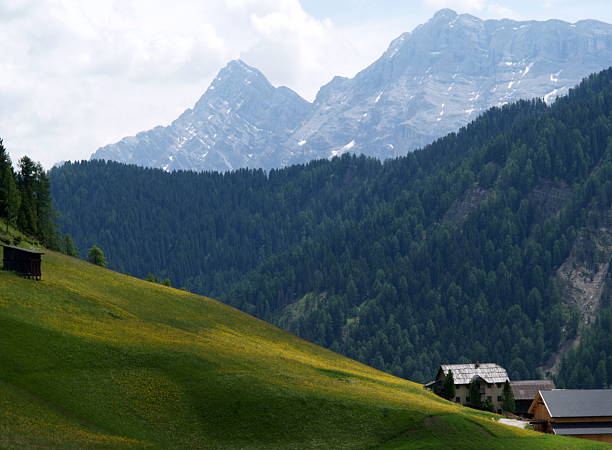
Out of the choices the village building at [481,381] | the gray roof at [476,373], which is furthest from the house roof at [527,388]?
the village building at [481,381]

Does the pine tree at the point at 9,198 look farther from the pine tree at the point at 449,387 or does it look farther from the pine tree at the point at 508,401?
the pine tree at the point at 508,401

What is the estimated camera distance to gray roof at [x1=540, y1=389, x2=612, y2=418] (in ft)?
387

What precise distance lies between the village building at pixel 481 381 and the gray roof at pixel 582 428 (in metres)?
33.1

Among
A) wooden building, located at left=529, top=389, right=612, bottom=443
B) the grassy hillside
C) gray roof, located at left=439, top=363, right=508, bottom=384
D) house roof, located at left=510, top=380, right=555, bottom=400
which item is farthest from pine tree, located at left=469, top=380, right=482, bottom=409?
the grassy hillside

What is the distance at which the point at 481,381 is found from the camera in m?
152

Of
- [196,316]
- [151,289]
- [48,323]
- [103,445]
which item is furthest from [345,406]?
[151,289]

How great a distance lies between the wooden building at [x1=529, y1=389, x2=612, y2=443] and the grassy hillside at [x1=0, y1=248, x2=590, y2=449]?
21.7 m

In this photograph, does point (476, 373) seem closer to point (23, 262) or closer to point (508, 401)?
point (508, 401)

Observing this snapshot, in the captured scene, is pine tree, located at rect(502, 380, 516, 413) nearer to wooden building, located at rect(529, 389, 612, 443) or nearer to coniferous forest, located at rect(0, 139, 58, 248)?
wooden building, located at rect(529, 389, 612, 443)

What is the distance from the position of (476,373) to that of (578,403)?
3481 cm

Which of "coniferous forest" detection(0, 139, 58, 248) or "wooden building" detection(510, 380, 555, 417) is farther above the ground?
"coniferous forest" detection(0, 139, 58, 248)

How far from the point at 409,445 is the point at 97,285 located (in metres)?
61.9

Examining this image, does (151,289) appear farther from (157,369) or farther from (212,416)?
(212,416)

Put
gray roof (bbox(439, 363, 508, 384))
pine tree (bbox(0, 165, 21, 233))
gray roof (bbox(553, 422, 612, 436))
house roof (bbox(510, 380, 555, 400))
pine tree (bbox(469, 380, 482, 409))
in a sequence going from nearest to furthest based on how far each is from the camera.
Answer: gray roof (bbox(553, 422, 612, 436)) → pine tree (bbox(0, 165, 21, 233)) → pine tree (bbox(469, 380, 482, 409)) → gray roof (bbox(439, 363, 508, 384)) → house roof (bbox(510, 380, 555, 400))
